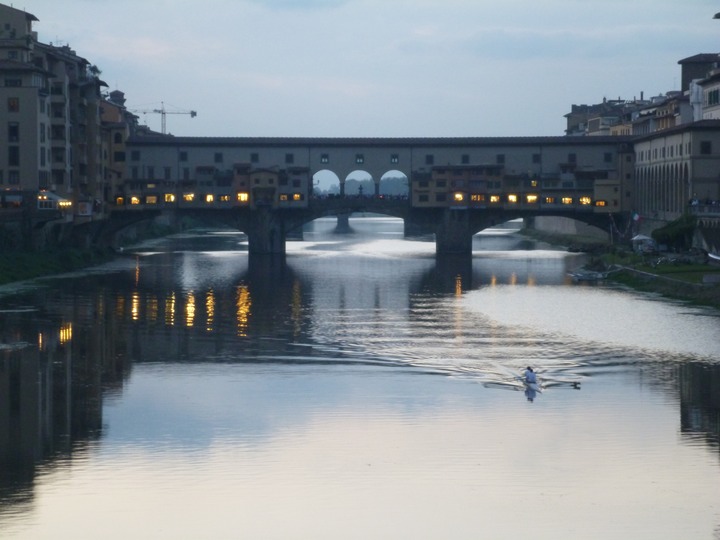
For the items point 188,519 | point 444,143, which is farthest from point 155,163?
point 188,519

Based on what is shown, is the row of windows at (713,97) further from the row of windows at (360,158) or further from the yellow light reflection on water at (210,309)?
the yellow light reflection on water at (210,309)

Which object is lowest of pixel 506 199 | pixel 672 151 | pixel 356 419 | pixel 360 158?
pixel 356 419

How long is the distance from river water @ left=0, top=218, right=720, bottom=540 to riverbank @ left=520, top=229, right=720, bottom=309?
1.87 m

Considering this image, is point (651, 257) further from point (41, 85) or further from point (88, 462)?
point (88, 462)

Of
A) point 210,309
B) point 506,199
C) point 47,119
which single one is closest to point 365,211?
point 506,199

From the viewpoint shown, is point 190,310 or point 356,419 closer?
point 356,419

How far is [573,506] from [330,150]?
283 ft

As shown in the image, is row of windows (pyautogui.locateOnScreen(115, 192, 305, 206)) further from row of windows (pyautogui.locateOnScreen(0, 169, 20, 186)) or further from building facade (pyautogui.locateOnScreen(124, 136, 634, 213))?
row of windows (pyautogui.locateOnScreen(0, 169, 20, 186))

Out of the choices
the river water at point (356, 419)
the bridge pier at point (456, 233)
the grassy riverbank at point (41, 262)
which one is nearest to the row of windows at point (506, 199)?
the bridge pier at point (456, 233)

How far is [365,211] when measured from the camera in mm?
110312

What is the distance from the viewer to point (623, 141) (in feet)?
367

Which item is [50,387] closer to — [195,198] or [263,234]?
[263,234]

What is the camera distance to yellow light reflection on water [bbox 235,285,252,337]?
5631cm

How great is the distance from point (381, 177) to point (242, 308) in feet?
155
